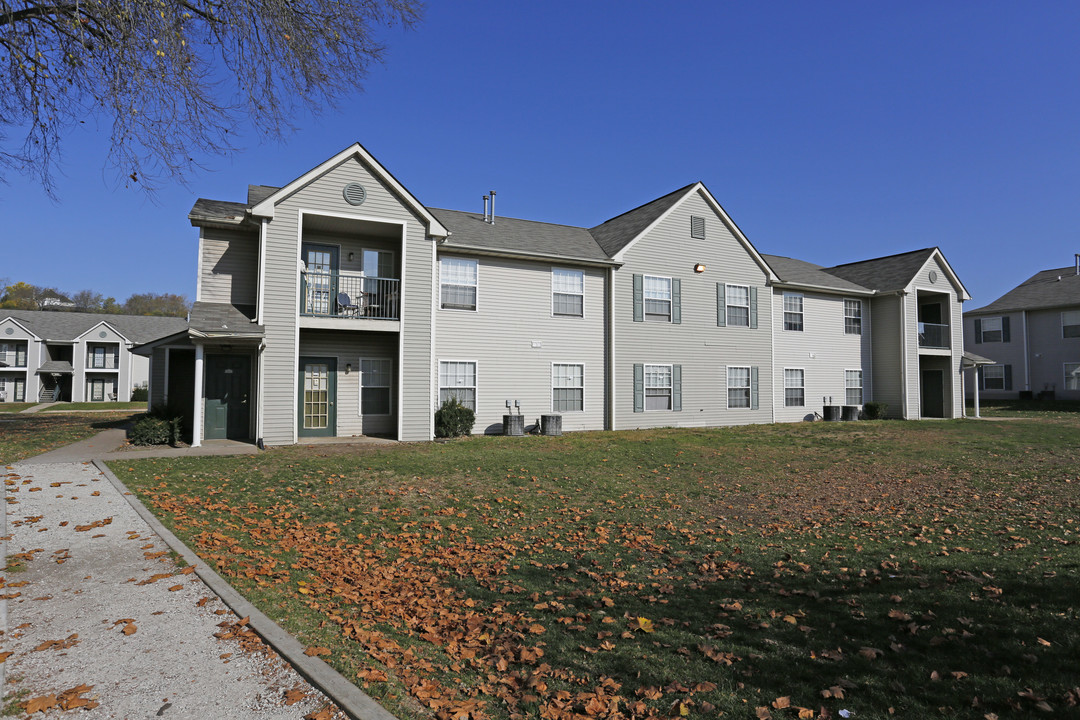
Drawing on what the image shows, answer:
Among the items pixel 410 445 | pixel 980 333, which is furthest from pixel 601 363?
pixel 980 333

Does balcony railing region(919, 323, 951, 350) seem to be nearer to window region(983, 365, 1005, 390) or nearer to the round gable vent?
window region(983, 365, 1005, 390)

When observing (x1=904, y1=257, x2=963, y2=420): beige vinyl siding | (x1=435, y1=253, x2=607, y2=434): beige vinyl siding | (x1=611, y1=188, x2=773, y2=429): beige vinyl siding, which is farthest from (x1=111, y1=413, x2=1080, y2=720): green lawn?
(x1=904, y1=257, x2=963, y2=420): beige vinyl siding

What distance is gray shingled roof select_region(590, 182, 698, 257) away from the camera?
69.2 feet

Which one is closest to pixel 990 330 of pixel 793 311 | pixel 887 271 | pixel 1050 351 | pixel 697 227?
pixel 1050 351

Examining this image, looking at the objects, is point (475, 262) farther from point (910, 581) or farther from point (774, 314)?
point (910, 581)

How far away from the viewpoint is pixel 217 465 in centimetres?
1194

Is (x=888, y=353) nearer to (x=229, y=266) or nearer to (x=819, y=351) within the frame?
(x=819, y=351)

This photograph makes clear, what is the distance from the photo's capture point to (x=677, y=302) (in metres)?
21.6

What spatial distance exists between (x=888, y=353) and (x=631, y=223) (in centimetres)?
1341

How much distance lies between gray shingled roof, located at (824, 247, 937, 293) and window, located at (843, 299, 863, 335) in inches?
43.7

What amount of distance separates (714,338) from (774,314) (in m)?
3.59

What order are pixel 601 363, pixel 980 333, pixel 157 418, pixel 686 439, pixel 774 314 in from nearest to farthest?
pixel 157 418, pixel 686 439, pixel 601 363, pixel 774 314, pixel 980 333

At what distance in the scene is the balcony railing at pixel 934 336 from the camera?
26.8 meters

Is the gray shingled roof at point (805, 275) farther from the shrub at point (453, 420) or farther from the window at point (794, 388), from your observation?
the shrub at point (453, 420)
